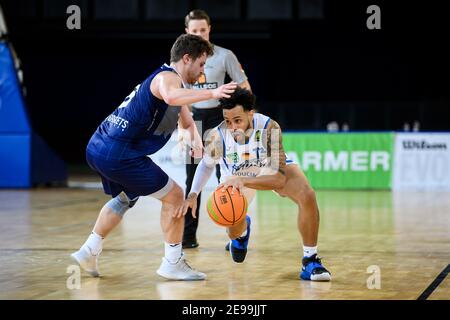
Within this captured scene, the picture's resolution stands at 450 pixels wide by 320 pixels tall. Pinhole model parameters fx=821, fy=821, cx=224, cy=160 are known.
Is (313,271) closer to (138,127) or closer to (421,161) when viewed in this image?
(138,127)

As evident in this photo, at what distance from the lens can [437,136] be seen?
48.4 feet

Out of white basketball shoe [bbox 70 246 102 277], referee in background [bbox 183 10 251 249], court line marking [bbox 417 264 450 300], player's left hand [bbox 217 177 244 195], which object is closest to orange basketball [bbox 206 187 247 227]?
player's left hand [bbox 217 177 244 195]

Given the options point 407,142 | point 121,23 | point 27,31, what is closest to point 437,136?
point 407,142

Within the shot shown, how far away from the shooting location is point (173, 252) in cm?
600

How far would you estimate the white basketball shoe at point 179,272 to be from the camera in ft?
19.4

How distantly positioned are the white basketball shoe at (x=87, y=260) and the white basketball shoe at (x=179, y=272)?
49cm

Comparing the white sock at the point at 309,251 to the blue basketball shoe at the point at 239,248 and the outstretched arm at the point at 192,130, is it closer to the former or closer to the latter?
the blue basketball shoe at the point at 239,248

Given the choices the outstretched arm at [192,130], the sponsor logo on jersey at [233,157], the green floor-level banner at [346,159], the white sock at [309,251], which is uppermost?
the outstretched arm at [192,130]

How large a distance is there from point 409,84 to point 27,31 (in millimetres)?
11826

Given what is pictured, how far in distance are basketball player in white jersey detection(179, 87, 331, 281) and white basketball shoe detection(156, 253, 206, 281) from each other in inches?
15.4

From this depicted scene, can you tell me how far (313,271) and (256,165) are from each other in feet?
3.20

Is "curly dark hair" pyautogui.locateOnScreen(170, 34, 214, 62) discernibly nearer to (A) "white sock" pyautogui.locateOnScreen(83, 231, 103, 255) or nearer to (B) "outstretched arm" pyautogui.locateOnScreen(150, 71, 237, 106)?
(B) "outstretched arm" pyautogui.locateOnScreen(150, 71, 237, 106)

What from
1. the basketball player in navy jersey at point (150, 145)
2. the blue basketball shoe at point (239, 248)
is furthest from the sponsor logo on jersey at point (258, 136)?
the blue basketball shoe at point (239, 248)

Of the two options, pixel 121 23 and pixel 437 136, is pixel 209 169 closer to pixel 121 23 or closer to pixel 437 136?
pixel 437 136
